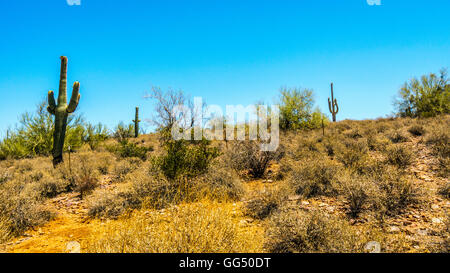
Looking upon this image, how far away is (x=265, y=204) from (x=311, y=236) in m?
1.62

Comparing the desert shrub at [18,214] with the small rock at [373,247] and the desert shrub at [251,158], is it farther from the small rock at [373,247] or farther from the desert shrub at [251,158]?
the small rock at [373,247]

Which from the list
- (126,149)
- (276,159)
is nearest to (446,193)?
(276,159)

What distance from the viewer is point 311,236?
10.8 ft

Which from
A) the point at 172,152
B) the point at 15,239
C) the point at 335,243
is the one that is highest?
the point at 172,152

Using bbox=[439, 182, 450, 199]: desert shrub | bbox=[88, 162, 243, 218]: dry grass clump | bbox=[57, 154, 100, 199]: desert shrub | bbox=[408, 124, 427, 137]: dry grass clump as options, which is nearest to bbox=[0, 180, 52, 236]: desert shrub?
bbox=[88, 162, 243, 218]: dry grass clump

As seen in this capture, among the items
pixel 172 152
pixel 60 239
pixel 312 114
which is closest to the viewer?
pixel 60 239

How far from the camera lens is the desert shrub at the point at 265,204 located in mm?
4773

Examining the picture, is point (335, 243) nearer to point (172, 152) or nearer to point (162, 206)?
point (162, 206)

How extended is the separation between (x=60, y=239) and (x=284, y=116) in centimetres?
1674

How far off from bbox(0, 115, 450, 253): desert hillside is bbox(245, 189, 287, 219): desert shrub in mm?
21

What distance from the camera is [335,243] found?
3.02 m

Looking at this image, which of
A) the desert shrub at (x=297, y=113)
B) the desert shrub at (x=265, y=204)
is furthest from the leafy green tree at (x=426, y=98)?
the desert shrub at (x=265, y=204)

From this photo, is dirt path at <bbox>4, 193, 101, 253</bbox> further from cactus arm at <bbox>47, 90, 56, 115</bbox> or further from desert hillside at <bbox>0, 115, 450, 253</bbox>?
cactus arm at <bbox>47, 90, 56, 115</bbox>

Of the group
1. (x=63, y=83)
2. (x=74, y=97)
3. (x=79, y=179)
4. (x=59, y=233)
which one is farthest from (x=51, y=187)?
(x=63, y=83)
